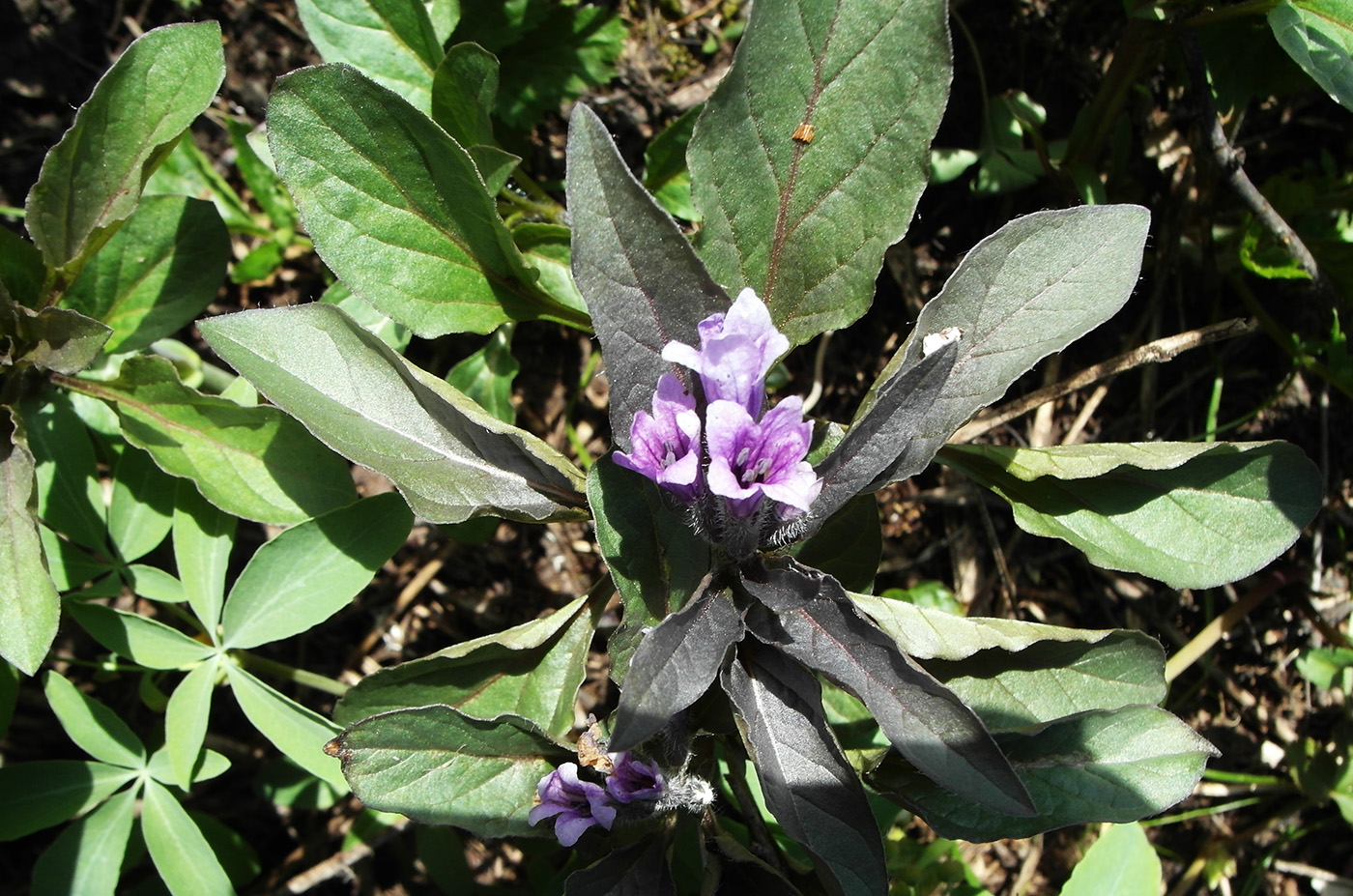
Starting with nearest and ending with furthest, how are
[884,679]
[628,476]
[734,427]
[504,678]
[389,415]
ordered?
[734,427] → [884,679] → [628,476] → [389,415] → [504,678]

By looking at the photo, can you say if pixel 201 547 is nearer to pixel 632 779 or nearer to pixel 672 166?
pixel 632 779

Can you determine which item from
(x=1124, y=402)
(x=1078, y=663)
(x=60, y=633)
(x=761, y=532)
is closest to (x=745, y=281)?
(x=761, y=532)

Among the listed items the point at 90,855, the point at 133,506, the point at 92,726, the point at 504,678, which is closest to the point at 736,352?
the point at 504,678

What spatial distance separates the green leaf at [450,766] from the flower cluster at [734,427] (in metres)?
0.62

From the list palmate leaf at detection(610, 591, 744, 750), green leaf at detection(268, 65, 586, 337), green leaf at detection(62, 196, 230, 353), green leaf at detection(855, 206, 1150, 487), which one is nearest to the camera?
palmate leaf at detection(610, 591, 744, 750)

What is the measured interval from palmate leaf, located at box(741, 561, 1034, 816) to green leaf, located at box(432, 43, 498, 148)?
1.20 meters

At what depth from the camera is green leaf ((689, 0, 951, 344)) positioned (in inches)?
68.8

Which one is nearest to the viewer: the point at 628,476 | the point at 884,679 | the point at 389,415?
the point at 884,679

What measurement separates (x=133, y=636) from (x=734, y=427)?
5.31ft

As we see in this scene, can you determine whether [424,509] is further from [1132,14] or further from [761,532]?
[1132,14]

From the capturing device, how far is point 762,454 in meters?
1.53

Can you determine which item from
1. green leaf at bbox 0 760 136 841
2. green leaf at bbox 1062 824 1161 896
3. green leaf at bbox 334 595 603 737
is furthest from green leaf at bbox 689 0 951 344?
green leaf at bbox 0 760 136 841

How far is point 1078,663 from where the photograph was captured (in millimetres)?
2000

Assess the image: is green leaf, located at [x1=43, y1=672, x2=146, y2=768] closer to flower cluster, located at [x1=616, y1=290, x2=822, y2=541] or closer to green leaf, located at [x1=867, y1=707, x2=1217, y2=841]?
flower cluster, located at [x1=616, y1=290, x2=822, y2=541]
